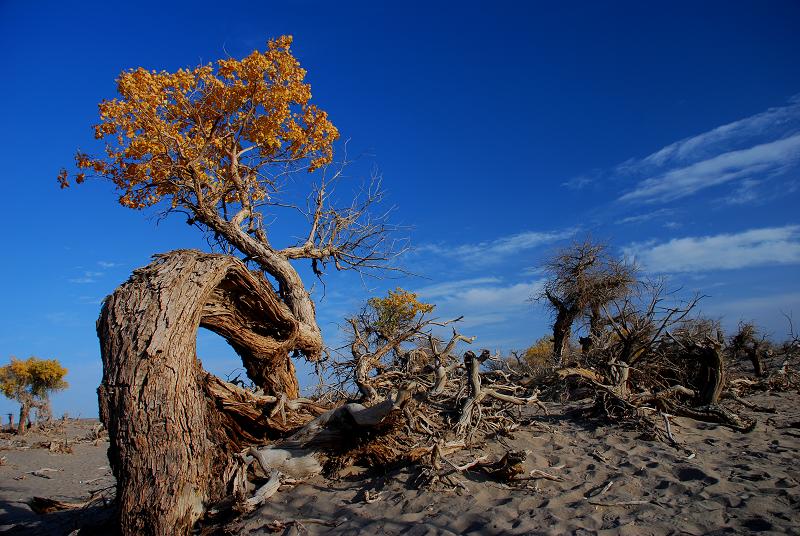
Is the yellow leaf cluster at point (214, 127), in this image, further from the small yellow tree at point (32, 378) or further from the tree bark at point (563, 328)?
the small yellow tree at point (32, 378)

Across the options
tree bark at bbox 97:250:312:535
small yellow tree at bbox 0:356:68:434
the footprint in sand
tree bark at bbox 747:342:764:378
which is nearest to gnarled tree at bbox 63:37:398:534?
tree bark at bbox 97:250:312:535

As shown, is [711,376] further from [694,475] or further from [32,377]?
[32,377]

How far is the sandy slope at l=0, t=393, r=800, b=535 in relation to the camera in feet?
13.9

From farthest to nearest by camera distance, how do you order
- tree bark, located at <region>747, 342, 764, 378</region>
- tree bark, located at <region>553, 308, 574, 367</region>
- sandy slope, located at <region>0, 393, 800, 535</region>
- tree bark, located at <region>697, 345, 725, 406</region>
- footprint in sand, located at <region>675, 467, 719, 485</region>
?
1. tree bark, located at <region>553, 308, 574, 367</region>
2. tree bark, located at <region>747, 342, 764, 378</region>
3. tree bark, located at <region>697, 345, 725, 406</region>
4. footprint in sand, located at <region>675, 467, 719, 485</region>
5. sandy slope, located at <region>0, 393, 800, 535</region>

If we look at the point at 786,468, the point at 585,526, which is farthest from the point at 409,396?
the point at 786,468

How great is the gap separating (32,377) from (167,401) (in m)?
23.8

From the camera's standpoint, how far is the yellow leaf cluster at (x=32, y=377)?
2261 cm

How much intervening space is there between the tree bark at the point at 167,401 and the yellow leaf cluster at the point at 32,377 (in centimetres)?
2243

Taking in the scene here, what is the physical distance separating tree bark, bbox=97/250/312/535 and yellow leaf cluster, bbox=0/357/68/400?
22.4m

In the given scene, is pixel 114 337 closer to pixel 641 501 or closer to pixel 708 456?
pixel 641 501

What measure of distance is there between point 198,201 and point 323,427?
13.0 ft

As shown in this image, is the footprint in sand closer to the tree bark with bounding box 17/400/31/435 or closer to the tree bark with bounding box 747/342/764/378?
the tree bark with bounding box 747/342/764/378

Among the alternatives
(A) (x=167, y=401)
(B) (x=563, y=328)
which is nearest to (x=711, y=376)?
(A) (x=167, y=401)

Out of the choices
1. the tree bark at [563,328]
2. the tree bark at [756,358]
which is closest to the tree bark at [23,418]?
the tree bark at [563,328]
